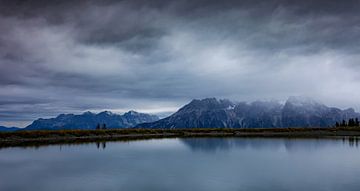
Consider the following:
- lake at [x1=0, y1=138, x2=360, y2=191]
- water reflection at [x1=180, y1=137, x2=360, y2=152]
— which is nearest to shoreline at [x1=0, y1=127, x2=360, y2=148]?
water reflection at [x1=180, y1=137, x2=360, y2=152]

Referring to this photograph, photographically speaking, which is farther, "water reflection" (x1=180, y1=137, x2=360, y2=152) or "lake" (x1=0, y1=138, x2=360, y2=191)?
"water reflection" (x1=180, y1=137, x2=360, y2=152)

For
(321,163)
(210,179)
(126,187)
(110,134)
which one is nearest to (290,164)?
(321,163)

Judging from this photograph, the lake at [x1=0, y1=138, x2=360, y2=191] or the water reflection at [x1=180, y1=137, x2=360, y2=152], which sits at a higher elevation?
the lake at [x1=0, y1=138, x2=360, y2=191]

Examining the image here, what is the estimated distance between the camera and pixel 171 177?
30234mm

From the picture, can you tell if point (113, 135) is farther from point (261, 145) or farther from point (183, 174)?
point (183, 174)

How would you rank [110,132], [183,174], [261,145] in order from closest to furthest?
[183,174] < [261,145] < [110,132]

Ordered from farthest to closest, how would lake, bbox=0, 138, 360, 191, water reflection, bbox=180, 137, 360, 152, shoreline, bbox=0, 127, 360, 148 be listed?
shoreline, bbox=0, 127, 360, 148 → water reflection, bbox=180, 137, 360, 152 → lake, bbox=0, 138, 360, 191

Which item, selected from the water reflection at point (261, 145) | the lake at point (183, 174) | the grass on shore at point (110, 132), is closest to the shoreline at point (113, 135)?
the grass on shore at point (110, 132)

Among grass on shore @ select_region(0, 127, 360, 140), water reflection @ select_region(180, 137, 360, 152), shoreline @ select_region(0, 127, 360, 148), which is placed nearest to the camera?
water reflection @ select_region(180, 137, 360, 152)

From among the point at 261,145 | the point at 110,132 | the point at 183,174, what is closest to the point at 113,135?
the point at 110,132

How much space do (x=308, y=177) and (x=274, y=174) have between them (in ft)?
9.61

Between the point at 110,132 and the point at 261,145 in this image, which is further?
the point at 110,132

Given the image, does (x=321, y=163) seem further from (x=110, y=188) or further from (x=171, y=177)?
(x=110, y=188)

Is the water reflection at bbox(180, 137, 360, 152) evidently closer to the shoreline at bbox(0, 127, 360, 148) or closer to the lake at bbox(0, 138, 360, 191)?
the lake at bbox(0, 138, 360, 191)
